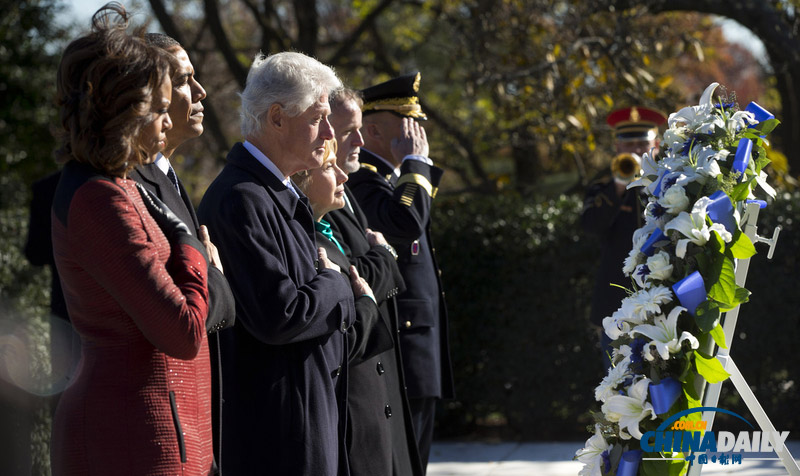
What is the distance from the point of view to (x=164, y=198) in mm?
2426

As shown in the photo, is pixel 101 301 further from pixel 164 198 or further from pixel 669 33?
pixel 669 33

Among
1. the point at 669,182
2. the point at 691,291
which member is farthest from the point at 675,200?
the point at 691,291

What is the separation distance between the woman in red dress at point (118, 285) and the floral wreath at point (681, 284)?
1.51 metres

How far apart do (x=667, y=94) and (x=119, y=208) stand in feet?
23.8

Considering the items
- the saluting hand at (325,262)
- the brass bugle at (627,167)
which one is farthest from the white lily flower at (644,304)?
the brass bugle at (627,167)

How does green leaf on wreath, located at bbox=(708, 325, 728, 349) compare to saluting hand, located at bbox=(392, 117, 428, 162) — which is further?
saluting hand, located at bbox=(392, 117, 428, 162)

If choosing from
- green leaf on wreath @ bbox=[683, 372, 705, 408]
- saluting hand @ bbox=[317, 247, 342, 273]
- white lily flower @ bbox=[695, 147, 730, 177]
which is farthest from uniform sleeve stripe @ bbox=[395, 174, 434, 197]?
green leaf on wreath @ bbox=[683, 372, 705, 408]

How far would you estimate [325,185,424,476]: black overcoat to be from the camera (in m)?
3.10

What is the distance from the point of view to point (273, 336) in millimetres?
2604

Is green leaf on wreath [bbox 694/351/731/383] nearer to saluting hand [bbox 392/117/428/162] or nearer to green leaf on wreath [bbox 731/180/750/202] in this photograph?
green leaf on wreath [bbox 731/180/750/202]

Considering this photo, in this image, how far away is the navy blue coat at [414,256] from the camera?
12.7 feet

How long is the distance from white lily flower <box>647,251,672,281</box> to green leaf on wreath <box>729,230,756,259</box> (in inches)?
8.1

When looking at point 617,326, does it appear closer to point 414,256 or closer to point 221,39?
point 414,256

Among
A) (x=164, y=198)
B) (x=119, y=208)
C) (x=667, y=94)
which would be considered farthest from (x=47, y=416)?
(x=667, y=94)
